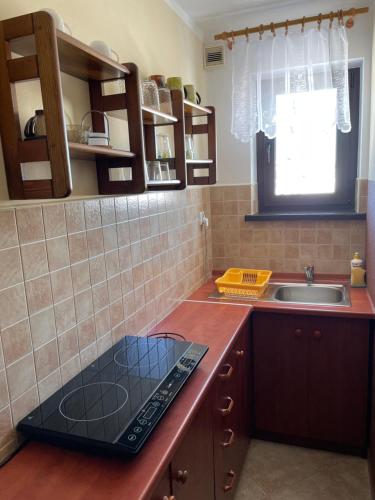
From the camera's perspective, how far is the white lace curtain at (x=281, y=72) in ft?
7.25

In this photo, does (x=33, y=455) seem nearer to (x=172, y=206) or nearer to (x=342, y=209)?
(x=172, y=206)

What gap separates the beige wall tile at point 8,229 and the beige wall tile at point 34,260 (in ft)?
0.15

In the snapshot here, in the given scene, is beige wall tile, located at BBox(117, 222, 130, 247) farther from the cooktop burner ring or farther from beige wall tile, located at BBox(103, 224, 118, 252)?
the cooktop burner ring

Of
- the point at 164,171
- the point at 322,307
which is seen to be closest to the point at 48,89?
the point at 164,171

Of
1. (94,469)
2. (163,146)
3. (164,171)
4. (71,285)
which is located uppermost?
(163,146)

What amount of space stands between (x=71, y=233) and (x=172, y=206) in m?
0.88

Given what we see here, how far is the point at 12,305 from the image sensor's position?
1081mm

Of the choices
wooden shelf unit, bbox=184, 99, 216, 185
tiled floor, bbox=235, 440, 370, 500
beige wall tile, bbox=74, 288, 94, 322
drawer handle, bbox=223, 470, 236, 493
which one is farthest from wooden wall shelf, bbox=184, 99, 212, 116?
tiled floor, bbox=235, 440, 370, 500

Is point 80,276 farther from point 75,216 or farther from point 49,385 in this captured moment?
point 49,385

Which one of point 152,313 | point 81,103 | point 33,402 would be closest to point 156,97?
point 81,103

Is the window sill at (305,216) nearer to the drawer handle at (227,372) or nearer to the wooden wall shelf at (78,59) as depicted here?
the drawer handle at (227,372)

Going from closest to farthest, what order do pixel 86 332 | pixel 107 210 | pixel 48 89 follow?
pixel 48 89 < pixel 86 332 < pixel 107 210

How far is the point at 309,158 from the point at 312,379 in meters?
1.43

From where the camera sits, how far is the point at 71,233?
1312 millimetres
